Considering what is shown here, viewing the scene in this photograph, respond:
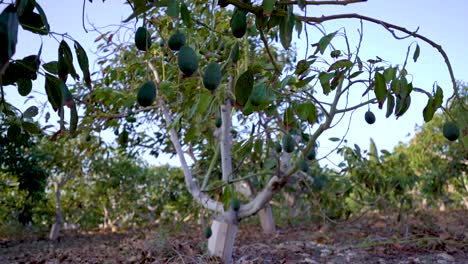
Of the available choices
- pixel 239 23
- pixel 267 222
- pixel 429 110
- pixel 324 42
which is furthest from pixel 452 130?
pixel 267 222

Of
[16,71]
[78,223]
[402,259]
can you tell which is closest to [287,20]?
[16,71]

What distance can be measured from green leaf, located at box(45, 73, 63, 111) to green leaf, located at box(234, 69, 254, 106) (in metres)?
0.38

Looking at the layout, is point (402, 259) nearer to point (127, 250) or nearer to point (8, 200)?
point (127, 250)

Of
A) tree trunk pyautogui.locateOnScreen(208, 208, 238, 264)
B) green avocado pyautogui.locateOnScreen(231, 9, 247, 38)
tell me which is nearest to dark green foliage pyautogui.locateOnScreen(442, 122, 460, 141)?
green avocado pyautogui.locateOnScreen(231, 9, 247, 38)

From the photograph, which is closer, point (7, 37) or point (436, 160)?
point (7, 37)

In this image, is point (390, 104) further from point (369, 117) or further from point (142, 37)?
point (142, 37)

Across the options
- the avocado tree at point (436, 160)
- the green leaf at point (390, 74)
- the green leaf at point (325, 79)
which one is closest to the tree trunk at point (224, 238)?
the green leaf at point (325, 79)

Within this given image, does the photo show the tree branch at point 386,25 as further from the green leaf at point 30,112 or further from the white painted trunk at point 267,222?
the white painted trunk at point 267,222

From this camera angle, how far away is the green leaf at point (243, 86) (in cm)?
111

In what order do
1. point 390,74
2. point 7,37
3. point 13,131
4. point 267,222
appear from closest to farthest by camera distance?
1. point 7,37
2. point 390,74
3. point 13,131
4. point 267,222

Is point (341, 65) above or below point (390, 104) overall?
above

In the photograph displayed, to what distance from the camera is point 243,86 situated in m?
1.11

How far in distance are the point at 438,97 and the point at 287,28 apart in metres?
0.58

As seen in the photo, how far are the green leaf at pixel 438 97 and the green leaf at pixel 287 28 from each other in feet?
1.86
